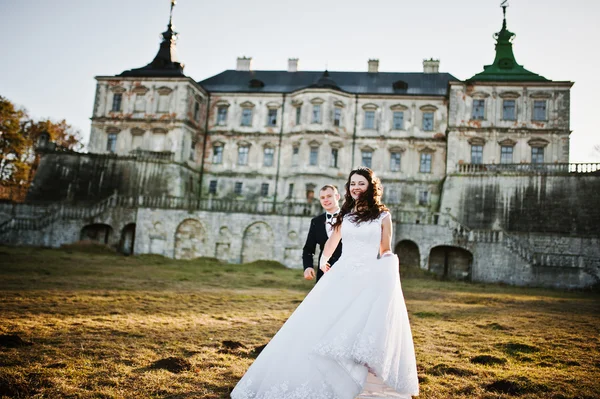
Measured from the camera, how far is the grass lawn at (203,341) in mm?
5547

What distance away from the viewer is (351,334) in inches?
180

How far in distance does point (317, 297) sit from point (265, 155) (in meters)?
35.7

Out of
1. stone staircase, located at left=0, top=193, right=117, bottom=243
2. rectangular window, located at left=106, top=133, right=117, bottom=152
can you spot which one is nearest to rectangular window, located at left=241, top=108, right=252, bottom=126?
rectangular window, located at left=106, top=133, right=117, bottom=152

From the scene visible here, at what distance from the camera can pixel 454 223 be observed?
94.9 ft

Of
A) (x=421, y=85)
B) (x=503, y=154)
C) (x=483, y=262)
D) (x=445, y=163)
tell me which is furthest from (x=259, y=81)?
(x=483, y=262)

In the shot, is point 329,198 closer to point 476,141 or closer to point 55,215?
point 55,215

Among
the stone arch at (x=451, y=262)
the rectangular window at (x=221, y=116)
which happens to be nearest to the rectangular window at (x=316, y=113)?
the rectangular window at (x=221, y=116)

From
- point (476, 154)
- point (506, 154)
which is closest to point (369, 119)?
point (476, 154)

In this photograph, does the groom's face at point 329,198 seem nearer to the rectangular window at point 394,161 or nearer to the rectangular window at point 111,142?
the rectangular window at point 394,161

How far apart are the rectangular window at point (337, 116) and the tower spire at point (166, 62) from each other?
1397cm

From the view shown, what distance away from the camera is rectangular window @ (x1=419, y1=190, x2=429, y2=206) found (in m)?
37.4

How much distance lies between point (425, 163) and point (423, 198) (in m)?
3.12

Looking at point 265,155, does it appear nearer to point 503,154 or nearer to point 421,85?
point 421,85

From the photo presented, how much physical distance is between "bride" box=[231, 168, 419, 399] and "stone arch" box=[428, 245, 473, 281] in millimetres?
27031
